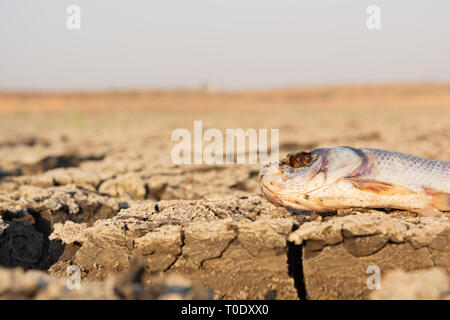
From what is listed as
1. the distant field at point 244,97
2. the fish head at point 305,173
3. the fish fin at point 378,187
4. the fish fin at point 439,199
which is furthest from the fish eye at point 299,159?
the distant field at point 244,97

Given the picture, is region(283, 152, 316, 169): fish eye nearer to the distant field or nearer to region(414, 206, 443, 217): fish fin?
region(414, 206, 443, 217): fish fin

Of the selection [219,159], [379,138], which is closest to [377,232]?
[219,159]

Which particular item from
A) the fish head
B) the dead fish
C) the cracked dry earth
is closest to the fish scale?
the dead fish

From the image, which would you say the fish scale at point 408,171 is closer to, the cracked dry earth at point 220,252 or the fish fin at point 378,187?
the fish fin at point 378,187

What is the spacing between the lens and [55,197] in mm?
3834

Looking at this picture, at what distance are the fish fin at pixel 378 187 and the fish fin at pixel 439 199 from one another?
150 millimetres

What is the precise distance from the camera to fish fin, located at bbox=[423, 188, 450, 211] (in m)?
2.71

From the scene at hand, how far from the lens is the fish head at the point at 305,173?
2758 millimetres

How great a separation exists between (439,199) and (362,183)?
489mm

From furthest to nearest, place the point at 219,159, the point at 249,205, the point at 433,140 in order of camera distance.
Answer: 1. the point at 433,140
2. the point at 219,159
3. the point at 249,205

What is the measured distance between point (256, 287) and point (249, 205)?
84 centimetres

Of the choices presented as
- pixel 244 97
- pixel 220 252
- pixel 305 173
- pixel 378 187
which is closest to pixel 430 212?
pixel 378 187

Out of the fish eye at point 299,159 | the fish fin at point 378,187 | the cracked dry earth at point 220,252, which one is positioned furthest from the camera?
the fish eye at point 299,159

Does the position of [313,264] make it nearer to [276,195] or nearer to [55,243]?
[276,195]
